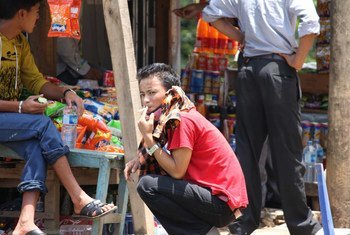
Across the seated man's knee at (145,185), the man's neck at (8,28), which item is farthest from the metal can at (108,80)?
the seated man's knee at (145,185)

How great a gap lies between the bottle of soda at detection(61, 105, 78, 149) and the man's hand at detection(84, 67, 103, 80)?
7.29ft

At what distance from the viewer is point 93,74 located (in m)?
8.49

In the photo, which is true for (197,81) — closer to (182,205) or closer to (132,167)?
(132,167)

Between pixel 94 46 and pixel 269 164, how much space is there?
255cm

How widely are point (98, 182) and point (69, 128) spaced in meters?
0.46

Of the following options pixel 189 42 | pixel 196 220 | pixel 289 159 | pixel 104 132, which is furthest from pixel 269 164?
pixel 189 42

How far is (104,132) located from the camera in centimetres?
650

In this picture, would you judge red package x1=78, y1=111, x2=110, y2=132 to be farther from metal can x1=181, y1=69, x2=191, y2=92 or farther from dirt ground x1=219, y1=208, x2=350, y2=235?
metal can x1=181, y1=69, x2=191, y2=92

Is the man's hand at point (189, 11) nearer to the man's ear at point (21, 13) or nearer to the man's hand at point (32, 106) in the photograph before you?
the man's ear at point (21, 13)

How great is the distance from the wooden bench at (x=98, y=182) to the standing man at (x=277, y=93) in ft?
3.01

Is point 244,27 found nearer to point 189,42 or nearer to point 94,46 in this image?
point 94,46

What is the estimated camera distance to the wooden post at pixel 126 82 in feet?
19.5

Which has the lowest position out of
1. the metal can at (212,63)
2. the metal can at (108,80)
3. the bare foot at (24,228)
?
the bare foot at (24,228)

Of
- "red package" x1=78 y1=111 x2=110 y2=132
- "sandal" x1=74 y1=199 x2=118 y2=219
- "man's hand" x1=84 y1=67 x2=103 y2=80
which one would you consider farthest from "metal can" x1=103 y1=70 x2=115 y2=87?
"sandal" x1=74 y1=199 x2=118 y2=219
